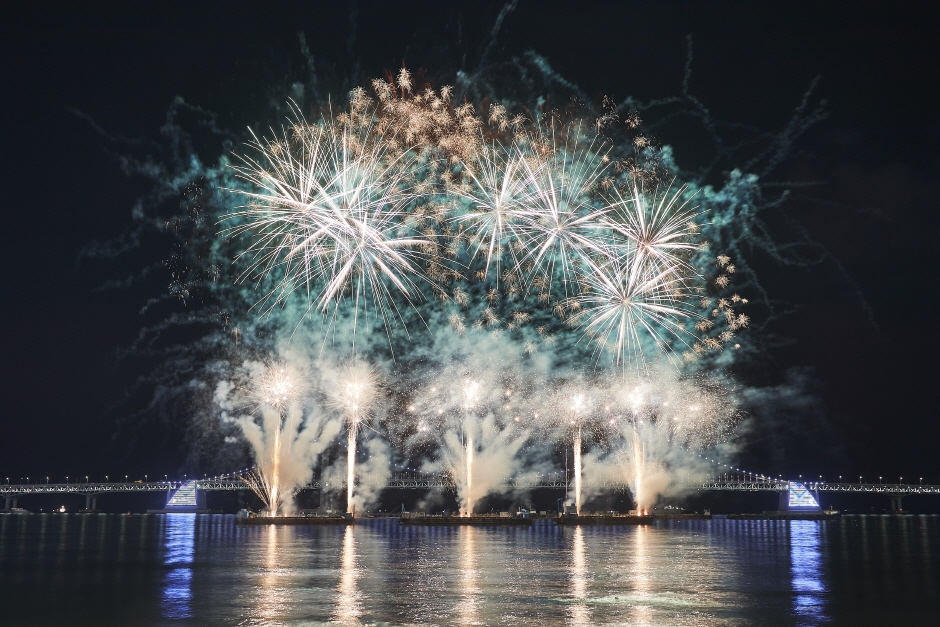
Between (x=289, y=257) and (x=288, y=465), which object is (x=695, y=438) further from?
(x=289, y=257)

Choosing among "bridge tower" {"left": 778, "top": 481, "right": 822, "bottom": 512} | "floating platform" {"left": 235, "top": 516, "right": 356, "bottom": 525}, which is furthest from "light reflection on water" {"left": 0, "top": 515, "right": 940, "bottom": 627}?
"bridge tower" {"left": 778, "top": 481, "right": 822, "bottom": 512}

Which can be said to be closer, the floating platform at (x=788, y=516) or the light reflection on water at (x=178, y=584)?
the light reflection on water at (x=178, y=584)

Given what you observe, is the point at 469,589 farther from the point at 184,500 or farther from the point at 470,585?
the point at 184,500

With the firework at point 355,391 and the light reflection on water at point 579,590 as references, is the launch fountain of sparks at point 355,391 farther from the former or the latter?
the light reflection on water at point 579,590

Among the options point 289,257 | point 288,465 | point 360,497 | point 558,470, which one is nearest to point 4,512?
point 360,497

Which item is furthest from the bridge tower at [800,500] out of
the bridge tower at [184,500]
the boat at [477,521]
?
the bridge tower at [184,500]

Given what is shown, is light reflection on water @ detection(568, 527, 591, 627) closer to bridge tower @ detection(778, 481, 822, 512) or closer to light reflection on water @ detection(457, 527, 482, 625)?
light reflection on water @ detection(457, 527, 482, 625)

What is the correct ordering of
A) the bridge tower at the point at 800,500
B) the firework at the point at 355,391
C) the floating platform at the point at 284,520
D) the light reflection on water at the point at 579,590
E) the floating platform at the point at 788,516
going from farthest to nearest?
the bridge tower at the point at 800,500, the floating platform at the point at 788,516, the floating platform at the point at 284,520, the firework at the point at 355,391, the light reflection on water at the point at 579,590
